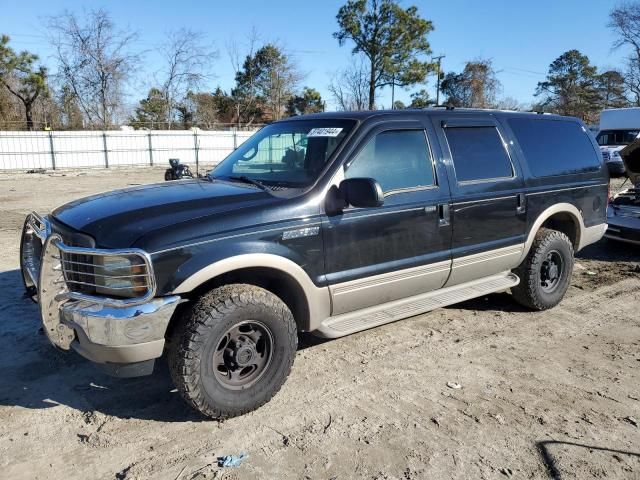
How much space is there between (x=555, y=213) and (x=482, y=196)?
124 centimetres

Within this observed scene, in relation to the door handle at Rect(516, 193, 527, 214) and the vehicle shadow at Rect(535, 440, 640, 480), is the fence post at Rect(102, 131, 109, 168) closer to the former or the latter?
the door handle at Rect(516, 193, 527, 214)

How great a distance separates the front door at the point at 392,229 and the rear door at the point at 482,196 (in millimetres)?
165

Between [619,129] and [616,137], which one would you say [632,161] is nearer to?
[616,137]

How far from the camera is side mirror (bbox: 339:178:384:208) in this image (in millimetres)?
3439

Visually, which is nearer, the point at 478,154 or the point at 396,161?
the point at 396,161

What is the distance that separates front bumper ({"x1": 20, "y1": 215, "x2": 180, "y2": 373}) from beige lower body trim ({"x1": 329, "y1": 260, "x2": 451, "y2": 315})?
4.05 feet

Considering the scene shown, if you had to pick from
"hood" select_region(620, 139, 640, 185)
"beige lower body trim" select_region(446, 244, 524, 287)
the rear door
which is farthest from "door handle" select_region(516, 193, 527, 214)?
"hood" select_region(620, 139, 640, 185)

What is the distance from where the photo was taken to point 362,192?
11.4ft

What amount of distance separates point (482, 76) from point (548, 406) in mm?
45260

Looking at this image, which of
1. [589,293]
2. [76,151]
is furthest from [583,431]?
[76,151]

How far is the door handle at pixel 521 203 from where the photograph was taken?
4.82 metres

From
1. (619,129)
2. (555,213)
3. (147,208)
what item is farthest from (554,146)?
(619,129)

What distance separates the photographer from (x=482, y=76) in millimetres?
44438

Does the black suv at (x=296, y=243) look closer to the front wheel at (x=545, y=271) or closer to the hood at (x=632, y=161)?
the front wheel at (x=545, y=271)
